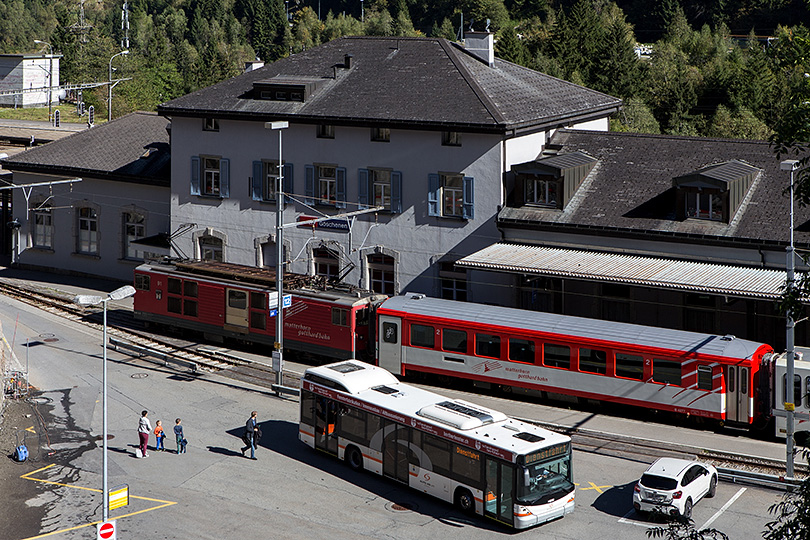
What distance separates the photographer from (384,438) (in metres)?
31.9

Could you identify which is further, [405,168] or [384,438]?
[405,168]

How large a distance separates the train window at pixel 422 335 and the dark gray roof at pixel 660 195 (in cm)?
805

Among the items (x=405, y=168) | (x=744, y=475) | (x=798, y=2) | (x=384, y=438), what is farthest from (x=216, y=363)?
(x=798, y=2)

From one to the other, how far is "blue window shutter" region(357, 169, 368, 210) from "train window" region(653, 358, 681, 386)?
18.7 m

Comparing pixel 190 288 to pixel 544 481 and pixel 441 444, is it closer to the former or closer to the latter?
pixel 441 444

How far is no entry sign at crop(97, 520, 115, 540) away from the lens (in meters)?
26.0

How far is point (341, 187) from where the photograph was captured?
51.4m

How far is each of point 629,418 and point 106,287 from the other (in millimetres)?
32095

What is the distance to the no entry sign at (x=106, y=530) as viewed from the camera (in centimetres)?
2602

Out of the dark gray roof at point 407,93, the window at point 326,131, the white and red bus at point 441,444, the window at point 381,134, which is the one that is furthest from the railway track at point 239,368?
the window at point 381,134

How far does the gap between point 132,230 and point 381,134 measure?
18.0 m

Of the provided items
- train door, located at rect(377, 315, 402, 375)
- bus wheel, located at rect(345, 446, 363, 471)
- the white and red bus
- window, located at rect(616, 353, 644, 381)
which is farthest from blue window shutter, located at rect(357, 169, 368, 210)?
bus wheel, located at rect(345, 446, 363, 471)

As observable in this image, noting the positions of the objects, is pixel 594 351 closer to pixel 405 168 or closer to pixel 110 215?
pixel 405 168

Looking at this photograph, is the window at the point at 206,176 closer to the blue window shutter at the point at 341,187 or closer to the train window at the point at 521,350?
the blue window shutter at the point at 341,187
